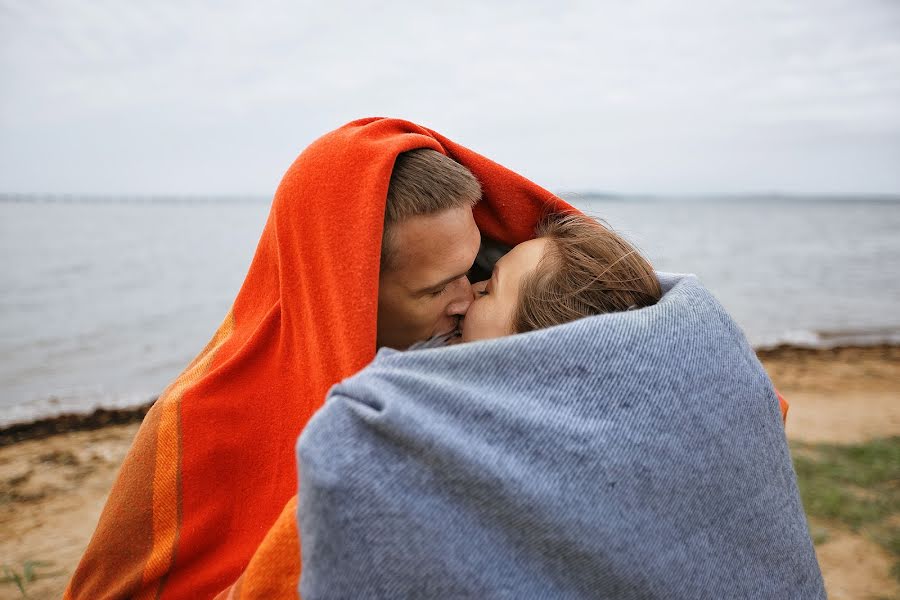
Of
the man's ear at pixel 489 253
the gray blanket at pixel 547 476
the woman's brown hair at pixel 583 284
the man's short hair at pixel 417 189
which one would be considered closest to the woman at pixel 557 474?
the gray blanket at pixel 547 476

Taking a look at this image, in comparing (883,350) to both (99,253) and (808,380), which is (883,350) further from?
(99,253)

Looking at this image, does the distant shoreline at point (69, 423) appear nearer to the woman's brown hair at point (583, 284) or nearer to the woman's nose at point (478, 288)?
the woman's nose at point (478, 288)

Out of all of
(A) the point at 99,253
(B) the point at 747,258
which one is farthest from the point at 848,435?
(A) the point at 99,253

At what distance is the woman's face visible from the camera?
78.4 inches

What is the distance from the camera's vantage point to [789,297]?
14023mm

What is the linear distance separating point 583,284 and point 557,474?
2.85ft

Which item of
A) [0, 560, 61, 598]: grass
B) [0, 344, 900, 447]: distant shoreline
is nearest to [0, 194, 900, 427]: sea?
[0, 344, 900, 447]: distant shoreline

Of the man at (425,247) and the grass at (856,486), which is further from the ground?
the man at (425,247)

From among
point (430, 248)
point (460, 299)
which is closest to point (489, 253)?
point (460, 299)

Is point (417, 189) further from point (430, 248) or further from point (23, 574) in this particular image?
point (23, 574)

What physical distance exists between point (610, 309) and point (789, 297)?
1412 cm

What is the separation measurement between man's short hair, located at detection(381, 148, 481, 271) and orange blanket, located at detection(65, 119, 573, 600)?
0.08 m

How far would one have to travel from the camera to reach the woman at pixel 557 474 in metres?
1.13

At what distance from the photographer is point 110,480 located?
4.93 m
